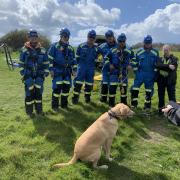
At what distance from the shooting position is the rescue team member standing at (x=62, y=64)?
445 inches

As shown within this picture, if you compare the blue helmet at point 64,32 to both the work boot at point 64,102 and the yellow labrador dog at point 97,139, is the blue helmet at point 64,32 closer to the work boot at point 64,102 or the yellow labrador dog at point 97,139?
the work boot at point 64,102

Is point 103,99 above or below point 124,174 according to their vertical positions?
above

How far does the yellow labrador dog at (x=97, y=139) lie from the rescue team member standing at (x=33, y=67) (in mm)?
3625

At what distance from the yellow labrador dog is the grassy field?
0.18m

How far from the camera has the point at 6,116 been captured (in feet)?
38.0

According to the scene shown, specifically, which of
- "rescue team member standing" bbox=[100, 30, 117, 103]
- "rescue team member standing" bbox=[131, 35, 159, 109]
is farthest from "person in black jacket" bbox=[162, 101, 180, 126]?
"rescue team member standing" bbox=[100, 30, 117, 103]

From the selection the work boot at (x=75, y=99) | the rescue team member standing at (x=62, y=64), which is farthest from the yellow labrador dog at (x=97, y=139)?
the work boot at (x=75, y=99)

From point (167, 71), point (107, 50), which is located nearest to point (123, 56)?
point (107, 50)

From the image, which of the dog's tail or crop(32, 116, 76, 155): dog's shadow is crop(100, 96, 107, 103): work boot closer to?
crop(32, 116, 76, 155): dog's shadow

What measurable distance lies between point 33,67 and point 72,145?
119 inches

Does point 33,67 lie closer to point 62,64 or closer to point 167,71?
point 62,64

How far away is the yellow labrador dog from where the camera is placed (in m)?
7.46

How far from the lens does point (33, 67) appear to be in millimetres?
10828

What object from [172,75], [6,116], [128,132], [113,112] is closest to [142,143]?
[128,132]
